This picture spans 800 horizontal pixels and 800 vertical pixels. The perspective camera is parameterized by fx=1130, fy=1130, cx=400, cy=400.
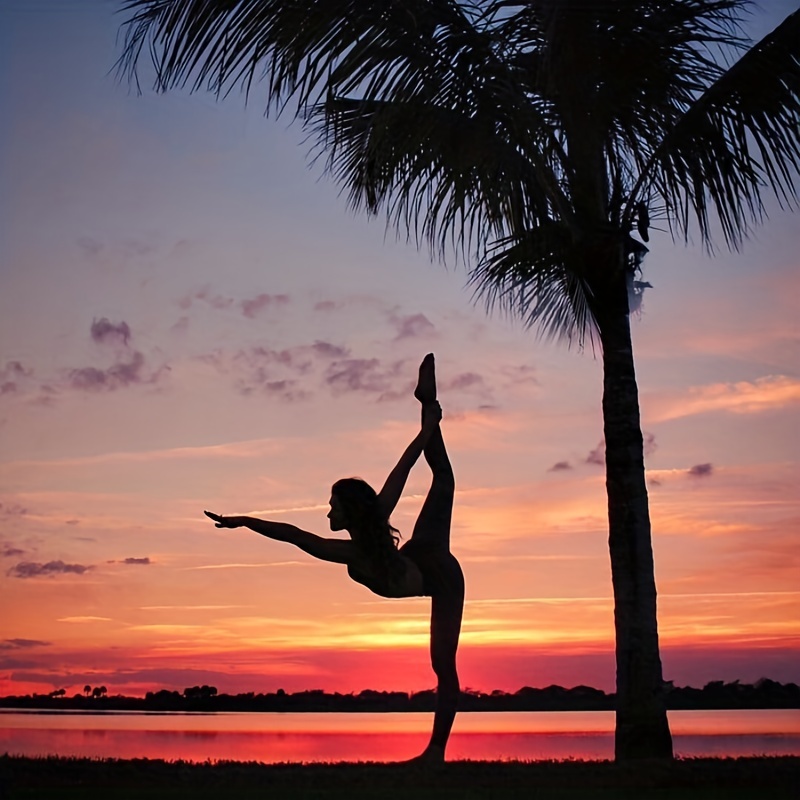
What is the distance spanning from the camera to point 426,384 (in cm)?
894

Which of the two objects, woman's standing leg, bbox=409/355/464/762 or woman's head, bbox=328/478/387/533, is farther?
woman's standing leg, bbox=409/355/464/762

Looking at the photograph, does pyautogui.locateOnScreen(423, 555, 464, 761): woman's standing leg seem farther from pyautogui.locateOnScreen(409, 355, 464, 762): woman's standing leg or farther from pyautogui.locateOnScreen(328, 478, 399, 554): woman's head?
pyautogui.locateOnScreen(328, 478, 399, 554): woman's head

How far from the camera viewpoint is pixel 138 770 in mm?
8086

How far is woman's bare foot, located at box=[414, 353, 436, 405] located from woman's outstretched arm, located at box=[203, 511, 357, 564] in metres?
1.43

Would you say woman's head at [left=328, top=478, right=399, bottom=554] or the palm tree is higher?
the palm tree

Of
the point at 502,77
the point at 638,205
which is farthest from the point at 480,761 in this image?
the point at 502,77

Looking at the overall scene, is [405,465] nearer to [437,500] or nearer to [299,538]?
[437,500]

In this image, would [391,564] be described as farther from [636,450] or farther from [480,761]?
[636,450]

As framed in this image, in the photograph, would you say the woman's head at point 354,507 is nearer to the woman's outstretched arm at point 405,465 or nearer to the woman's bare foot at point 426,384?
the woman's outstretched arm at point 405,465

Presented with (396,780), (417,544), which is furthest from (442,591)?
(396,780)

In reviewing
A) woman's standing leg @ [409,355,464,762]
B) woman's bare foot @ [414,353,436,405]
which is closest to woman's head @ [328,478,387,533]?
woman's standing leg @ [409,355,464,762]

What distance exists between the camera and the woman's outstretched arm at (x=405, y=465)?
809 cm

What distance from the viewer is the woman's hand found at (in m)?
7.75

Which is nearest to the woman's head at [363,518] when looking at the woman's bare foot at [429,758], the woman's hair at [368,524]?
the woman's hair at [368,524]
